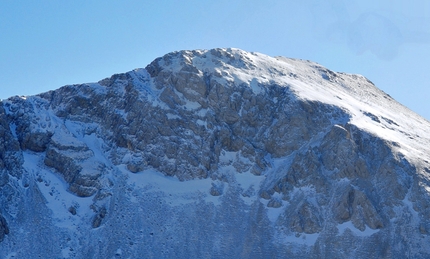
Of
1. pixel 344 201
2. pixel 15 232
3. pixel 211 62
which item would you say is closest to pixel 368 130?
pixel 344 201

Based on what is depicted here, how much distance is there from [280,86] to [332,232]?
30.0 metres

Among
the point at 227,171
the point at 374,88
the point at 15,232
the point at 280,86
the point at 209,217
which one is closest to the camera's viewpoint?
the point at 15,232

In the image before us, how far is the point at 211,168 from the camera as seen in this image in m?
95.3

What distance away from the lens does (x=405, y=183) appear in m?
87.4

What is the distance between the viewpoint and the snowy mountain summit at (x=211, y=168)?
82312 mm

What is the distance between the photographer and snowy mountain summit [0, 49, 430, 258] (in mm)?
82312

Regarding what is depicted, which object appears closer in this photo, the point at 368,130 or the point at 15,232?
the point at 15,232

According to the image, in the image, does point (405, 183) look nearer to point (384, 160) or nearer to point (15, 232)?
point (384, 160)

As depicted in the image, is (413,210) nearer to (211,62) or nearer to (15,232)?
(211,62)

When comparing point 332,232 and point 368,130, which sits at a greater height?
point 368,130

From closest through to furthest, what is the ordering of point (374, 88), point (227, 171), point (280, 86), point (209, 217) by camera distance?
point (209, 217), point (227, 171), point (280, 86), point (374, 88)

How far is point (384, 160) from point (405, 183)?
473 centimetres

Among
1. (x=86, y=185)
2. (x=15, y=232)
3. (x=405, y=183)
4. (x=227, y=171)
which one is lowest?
(x=15, y=232)

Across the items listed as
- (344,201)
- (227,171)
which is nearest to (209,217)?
(227,171)
